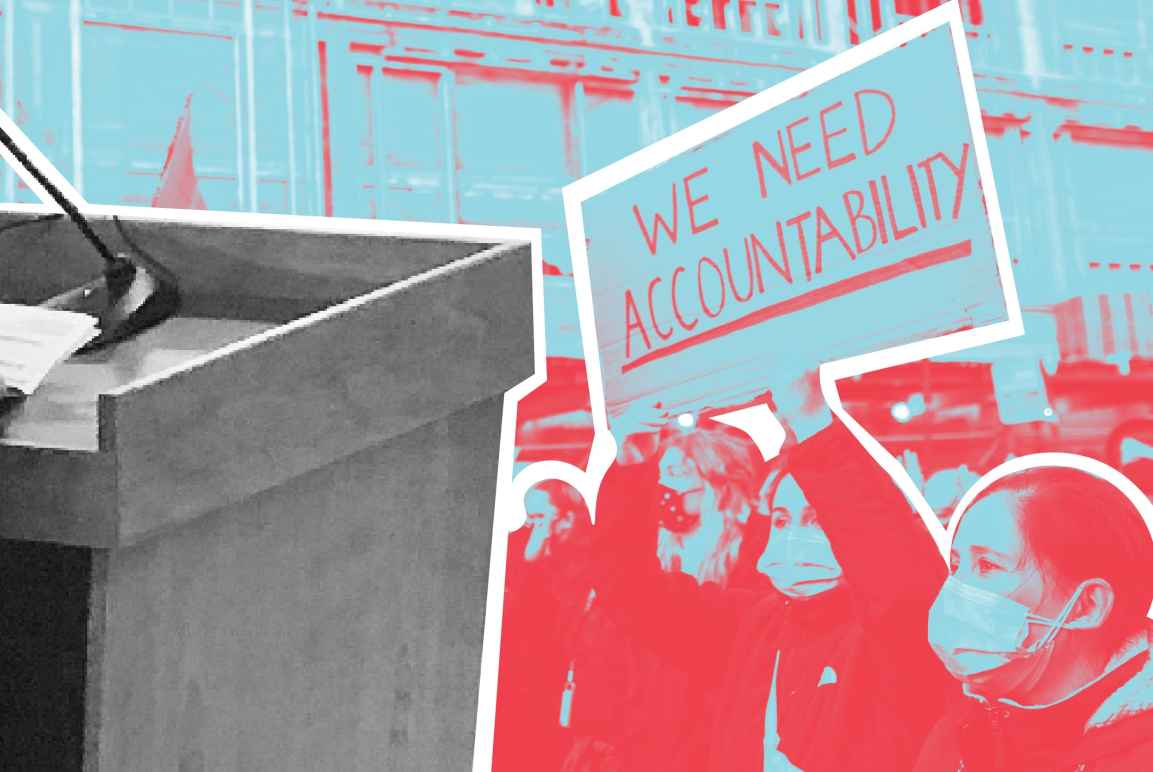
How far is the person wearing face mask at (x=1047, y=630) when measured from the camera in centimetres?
146

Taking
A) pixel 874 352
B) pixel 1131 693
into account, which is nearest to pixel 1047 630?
pixel 1131 693

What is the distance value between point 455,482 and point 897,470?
704mm

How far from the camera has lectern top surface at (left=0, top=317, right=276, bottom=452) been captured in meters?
0.67

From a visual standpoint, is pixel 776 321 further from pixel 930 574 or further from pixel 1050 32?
pixel 1050 32

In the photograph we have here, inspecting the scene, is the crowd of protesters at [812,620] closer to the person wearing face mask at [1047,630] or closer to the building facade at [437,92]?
the person wearing face mask at [1047,630]

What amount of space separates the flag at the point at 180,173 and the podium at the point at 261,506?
183 mm

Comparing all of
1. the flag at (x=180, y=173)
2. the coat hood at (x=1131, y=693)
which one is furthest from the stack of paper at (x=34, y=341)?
the coat hood at (x=1131, y=693)

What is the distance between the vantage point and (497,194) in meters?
1.28

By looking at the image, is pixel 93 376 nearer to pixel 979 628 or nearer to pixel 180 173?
pixel 180 173

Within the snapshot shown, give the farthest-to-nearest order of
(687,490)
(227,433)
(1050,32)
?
(1050,32) → (687,490) → (227,433)

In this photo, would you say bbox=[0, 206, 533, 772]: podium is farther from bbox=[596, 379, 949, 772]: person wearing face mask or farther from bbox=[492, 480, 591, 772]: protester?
bbox=[596, 379, 949, 772]: person wearing face mask

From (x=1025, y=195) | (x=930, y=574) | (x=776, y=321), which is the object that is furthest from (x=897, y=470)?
(x=1025, y=195)

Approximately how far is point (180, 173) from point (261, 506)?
55 centimetres

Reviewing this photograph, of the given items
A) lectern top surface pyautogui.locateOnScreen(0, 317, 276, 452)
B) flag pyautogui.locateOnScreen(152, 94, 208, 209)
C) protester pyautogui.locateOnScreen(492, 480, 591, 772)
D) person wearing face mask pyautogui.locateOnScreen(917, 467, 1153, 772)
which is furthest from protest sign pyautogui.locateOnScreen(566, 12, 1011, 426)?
lectern top surface pyautogui.locateOnScreen(0, 317, 276, 452)
